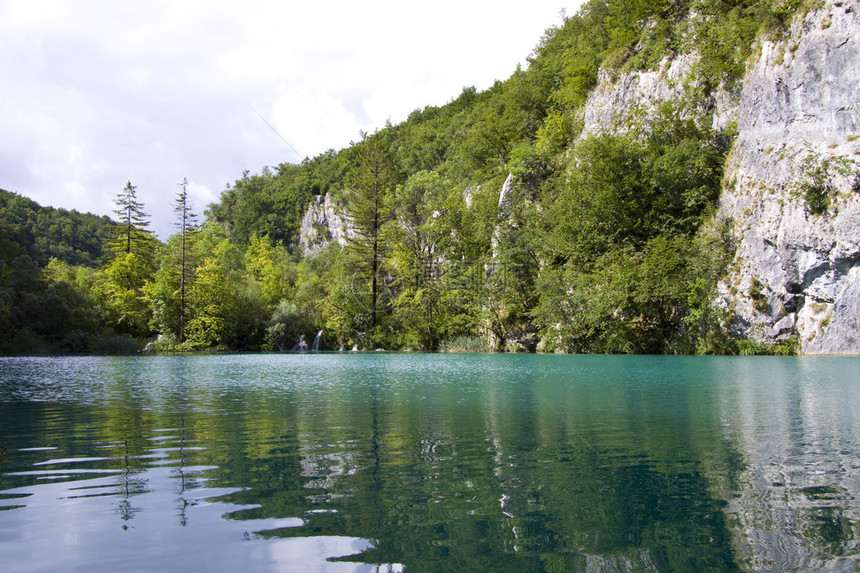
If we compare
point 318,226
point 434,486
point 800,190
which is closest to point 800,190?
point 800,190

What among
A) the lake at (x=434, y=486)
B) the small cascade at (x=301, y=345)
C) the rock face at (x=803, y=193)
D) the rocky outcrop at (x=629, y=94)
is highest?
the rocky outcrop at (x=629, y=94)

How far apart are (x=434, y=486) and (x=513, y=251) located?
37.2 meters

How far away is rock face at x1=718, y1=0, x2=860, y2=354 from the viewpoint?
23.9 metres

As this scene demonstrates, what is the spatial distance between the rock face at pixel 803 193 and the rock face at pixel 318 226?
69.7 metres

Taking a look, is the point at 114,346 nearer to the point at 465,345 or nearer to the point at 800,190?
the point at 465,345

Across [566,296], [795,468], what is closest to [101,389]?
[795,468]

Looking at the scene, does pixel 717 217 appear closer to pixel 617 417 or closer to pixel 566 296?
pixel 566 296

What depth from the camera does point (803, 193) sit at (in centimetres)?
2517

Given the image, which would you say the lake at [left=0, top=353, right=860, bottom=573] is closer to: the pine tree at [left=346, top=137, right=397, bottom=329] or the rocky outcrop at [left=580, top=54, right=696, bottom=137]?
the rocky outcrop at [left=580, top=54, right=696, bottom=137]

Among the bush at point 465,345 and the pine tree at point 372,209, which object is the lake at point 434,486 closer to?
the bush at point 465,345

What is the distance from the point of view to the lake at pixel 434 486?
3076 mm

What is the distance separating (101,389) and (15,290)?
31.0 m

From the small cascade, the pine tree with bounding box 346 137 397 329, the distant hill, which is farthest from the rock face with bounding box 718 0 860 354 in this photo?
the distant hill

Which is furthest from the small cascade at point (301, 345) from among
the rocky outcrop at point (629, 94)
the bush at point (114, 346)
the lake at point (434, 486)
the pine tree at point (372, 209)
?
the lake at point (434, 486)
